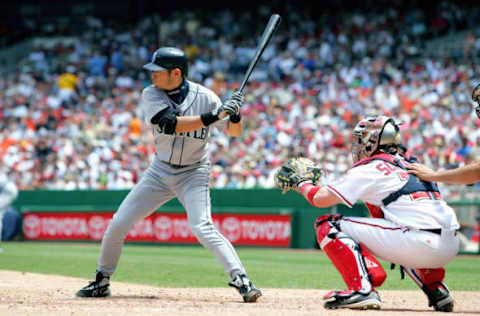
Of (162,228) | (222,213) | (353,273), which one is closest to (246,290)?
(353,273)

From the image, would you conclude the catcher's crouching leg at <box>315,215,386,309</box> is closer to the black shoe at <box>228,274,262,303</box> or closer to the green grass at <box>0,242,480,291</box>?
the black shoe at <box>228,274,262,303</box>

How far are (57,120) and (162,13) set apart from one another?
8508 mm

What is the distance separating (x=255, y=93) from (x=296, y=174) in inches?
585

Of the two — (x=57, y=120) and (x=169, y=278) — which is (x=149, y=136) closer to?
(x=57, y=120)

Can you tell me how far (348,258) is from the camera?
5.03m

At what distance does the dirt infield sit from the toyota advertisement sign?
274 inches

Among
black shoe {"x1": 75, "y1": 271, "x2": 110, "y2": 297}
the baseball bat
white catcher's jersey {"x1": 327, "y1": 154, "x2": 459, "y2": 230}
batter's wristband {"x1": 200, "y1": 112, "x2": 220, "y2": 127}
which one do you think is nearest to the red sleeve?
white catcher's jersey {"x1": 327, "y1": 154, "x2": 459, "y2": 230}

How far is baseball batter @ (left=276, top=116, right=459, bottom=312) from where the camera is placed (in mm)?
4930

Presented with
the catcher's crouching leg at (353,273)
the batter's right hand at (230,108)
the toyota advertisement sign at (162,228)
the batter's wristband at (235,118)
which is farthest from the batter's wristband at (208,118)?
the toyota advertisement sign at (162,228)

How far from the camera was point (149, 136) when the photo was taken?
18328 millimetres

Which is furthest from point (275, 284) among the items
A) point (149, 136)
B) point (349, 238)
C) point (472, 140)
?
point (149, 136)

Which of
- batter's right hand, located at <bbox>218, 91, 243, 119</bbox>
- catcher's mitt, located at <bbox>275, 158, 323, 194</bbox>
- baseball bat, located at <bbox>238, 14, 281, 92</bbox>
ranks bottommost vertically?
catcher's mitt, located at <bbox>275, 158, 323, 194</bbox>

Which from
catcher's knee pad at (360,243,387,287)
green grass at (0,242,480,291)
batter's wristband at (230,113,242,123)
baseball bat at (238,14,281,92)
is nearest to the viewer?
catcher's knee pad at (360,243,387,287)

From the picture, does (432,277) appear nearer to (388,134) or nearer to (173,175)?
(388,134)
